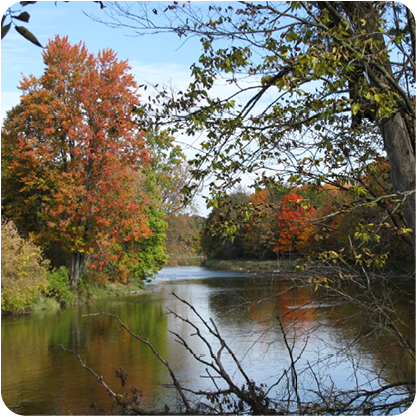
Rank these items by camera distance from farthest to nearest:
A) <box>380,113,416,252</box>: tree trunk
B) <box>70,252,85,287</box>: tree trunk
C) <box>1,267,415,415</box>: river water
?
<box>70,252,85,287</box>: tree trunk → <box>1,267,415,415</box>: river water → <box>380,113,416,252</box>: tree trunk

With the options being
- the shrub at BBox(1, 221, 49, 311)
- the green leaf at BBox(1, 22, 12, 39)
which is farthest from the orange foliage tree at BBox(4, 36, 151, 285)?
the green leaf at BBox(1, 22, 12, 39)

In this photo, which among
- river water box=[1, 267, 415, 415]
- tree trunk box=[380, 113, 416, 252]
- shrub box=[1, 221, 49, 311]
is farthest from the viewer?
shrub box=[1, 221, 49, 311]

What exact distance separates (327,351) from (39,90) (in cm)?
1476

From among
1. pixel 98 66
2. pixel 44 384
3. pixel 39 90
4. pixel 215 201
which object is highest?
pixel 98 66

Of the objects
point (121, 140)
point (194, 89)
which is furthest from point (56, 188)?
point (194, 89)

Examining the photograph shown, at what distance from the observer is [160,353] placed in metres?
10.8

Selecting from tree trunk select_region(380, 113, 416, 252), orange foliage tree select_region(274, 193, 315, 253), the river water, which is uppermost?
tree trunk select_region(380, 113, 416, 252)

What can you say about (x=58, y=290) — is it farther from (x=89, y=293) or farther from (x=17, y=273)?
(x=17, y=273)

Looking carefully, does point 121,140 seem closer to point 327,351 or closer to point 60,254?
point 60,254

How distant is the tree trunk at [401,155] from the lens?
534 centimetres

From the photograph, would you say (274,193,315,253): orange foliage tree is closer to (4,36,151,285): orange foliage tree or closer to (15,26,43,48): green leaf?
(15,26,43,48): green leaf

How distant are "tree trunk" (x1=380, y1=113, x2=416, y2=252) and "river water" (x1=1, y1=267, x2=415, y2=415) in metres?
1.53

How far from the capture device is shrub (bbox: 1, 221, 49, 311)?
47.1 ft

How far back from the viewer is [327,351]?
32.1 feet
